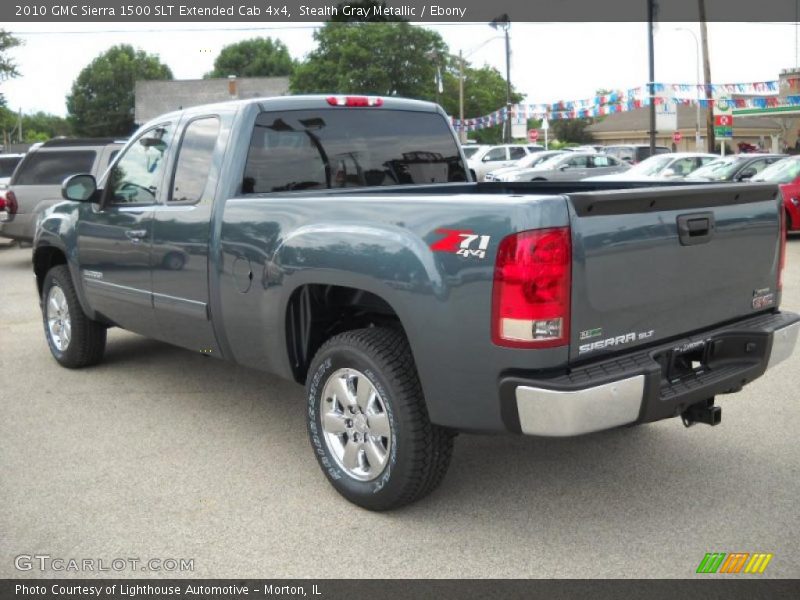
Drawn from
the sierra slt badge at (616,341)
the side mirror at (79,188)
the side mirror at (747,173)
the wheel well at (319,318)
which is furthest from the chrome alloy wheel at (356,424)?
the side mirror at (747,173)

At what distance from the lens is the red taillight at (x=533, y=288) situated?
319 centimetres

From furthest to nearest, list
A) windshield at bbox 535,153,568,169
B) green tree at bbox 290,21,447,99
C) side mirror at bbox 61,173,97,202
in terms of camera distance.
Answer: green tree at bbox 290,21,447,99 → windshield at bbox 535,153,568,169 → side mirror at bbox 61,173,97,202

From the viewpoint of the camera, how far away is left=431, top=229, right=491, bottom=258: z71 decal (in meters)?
3.27

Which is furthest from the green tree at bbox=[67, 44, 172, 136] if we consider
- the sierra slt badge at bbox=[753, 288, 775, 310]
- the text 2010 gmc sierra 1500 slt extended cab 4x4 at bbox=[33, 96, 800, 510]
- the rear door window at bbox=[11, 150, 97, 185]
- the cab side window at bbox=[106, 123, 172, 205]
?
the sierra slt badge at bbox=[753, 288, 775, 310]

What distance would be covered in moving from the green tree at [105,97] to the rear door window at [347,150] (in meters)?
90.3

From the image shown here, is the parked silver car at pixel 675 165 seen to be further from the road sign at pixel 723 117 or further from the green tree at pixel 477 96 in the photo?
the green tree at pixel 477 96

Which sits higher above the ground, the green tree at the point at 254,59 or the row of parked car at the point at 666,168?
the green tree at the point at 254,59

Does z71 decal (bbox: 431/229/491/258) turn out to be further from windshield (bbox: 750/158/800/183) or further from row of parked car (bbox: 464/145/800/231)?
windshield (bbox: 750/158/800/183)

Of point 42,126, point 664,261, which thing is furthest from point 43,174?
point 42,126

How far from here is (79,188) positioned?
5668mm

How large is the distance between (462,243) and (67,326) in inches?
170

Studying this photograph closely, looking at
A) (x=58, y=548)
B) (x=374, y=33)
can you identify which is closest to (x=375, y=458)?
(x=58, y=548)

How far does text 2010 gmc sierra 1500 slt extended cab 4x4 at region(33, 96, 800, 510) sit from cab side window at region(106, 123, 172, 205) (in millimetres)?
25

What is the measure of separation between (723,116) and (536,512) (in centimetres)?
3211
